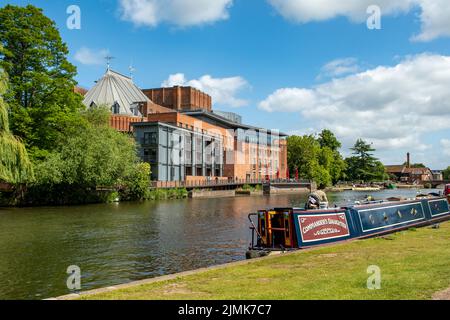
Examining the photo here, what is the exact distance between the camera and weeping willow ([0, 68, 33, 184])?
A: 30.1 m

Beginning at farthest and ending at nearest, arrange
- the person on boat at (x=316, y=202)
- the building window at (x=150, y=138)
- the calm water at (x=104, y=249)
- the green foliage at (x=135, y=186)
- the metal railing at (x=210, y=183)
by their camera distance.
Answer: the building window at (x=150, y=138), the metal railing at (x=210, y=183), the green foliage at (x=135, y=186), the person on boat at (x=316, y=202), the calm water at (x=104, y=249)

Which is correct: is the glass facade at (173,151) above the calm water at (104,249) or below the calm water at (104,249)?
above

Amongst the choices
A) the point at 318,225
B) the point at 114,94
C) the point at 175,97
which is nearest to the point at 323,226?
the point at 318,225

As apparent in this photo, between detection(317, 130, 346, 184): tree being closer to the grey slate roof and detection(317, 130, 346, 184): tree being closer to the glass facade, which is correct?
the glass facade

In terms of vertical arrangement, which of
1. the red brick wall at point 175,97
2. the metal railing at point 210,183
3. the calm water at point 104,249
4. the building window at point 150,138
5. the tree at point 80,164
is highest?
the red brick wall at point 175,97

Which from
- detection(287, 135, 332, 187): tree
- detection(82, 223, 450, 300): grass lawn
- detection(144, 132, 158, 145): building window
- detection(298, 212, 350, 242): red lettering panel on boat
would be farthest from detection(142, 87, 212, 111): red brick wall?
detection(82, 223, 450, 300): grass lawn

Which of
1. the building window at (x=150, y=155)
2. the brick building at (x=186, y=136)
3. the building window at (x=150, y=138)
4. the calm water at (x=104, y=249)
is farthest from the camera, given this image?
the brick building at (x=186, y=136)

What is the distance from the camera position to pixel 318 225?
16.3m

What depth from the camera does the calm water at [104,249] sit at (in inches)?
554

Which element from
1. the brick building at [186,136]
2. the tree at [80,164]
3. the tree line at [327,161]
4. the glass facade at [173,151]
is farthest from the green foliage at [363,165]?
the tree at [80,164]

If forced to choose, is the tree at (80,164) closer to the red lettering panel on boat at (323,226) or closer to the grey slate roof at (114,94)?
the red lettering panel on boat at (323,226)

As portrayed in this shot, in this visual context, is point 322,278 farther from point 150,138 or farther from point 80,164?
point 150,138

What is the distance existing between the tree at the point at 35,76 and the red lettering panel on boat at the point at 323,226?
35383 mm
